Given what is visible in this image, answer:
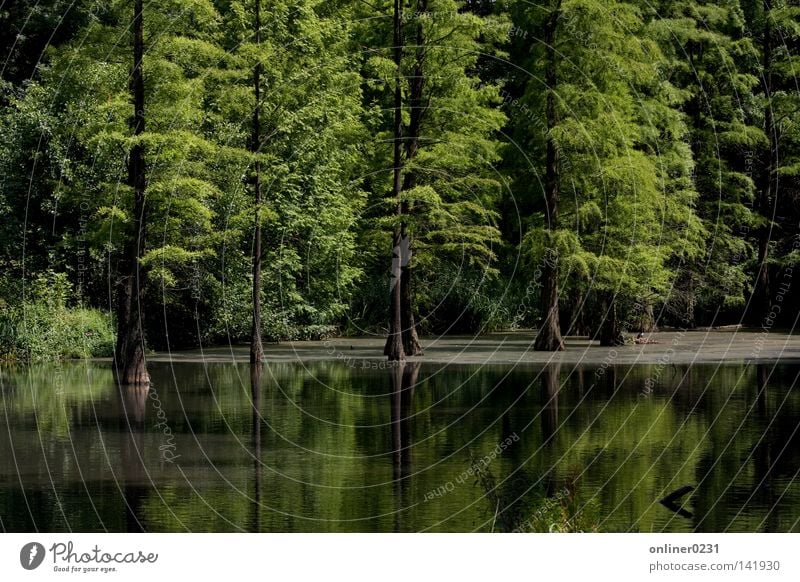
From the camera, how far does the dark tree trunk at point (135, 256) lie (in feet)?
109

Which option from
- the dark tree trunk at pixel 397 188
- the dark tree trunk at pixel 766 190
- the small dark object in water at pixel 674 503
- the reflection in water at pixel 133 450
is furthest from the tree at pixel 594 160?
the small dark object in water at pixel 674 503

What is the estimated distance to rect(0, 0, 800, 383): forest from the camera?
34562 millimetres

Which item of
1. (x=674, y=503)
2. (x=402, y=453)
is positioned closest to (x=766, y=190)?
(x=402, y=453)

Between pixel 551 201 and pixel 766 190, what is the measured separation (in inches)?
747

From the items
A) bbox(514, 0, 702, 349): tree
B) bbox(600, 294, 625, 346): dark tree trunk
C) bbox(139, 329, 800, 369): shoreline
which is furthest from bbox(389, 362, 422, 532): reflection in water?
bbox(600, 294, 625, 346): dark tree trunk

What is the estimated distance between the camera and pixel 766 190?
59.9 metres

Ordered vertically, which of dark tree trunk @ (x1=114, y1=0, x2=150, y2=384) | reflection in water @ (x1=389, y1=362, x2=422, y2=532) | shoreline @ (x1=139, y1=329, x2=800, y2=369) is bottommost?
shoreline @ (x1=139, y1=329, x2=800, y2=369)

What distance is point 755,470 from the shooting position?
19359 millimetres

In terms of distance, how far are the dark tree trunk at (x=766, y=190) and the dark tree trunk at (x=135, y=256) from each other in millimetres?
31728

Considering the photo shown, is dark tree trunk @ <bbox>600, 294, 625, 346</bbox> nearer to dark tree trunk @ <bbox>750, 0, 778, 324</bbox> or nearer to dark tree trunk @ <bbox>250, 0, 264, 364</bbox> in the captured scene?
dark tree trunk @ <bbox>250, 0, 264, 364</bbox>

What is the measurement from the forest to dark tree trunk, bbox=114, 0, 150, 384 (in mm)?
58

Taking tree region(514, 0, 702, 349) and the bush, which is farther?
tree region(514, 0, 702, 349)

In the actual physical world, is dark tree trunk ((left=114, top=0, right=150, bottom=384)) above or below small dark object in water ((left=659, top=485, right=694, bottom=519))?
above
